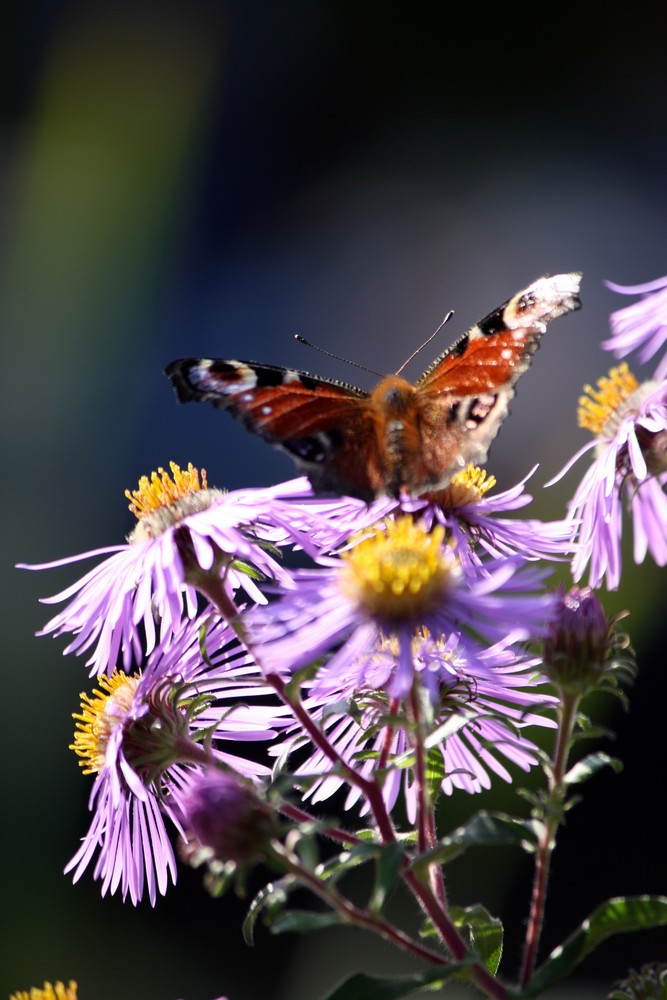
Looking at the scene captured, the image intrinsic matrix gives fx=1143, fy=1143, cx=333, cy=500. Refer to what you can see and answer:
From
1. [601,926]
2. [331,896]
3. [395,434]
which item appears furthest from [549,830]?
[395,434]

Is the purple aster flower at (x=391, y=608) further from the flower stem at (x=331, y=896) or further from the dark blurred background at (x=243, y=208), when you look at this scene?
the dark blurred background at (x=243, y=208)

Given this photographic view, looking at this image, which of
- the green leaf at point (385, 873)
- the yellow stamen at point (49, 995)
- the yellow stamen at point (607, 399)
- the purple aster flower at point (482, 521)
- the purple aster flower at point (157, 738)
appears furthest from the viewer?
the yellow stamen at point (607, 399)

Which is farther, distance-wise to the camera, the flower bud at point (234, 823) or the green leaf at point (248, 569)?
the green leaf at point (248, 569)

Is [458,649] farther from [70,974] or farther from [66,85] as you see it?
[66,85]

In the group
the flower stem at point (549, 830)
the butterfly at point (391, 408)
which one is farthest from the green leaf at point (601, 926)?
the butterfly at point (391, 408)

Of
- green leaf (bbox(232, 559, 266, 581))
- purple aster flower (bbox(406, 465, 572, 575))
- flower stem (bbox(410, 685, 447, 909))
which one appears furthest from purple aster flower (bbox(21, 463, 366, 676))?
flower stem (bbox(410, 685, 447, 909))

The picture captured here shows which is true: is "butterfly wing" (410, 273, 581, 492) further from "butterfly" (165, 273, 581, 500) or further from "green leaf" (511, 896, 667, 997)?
"green leaf" (511, 896, 667, 997)

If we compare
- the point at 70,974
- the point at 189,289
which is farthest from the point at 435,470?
the point at 189,289
